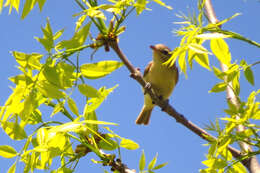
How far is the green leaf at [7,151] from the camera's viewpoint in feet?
5.48

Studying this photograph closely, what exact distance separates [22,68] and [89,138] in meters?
0.63

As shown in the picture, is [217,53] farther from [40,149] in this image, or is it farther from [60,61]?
[40,149]

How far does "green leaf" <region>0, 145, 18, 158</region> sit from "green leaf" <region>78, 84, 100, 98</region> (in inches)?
19.9

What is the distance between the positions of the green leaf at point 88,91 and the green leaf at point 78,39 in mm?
183

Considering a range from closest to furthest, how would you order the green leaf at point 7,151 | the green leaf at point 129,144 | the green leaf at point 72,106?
the green leaf at point 72,106
the green leaf at point 7,151
the green leaf at point 129,144

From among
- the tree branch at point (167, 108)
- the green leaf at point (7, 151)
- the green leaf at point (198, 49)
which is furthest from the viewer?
the tree branch at point (167, 108)

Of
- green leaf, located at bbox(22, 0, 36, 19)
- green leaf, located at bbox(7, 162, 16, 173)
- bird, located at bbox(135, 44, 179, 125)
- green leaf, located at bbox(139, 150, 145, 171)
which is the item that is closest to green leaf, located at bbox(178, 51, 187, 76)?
green leaf, located at bbox(139, 150, 145, 171)

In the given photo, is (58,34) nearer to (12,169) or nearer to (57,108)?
(57,108)

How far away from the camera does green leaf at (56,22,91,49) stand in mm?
1419

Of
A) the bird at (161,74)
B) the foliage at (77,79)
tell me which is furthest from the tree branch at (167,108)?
the bird at (161,74)

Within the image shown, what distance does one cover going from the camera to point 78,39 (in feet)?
4.71

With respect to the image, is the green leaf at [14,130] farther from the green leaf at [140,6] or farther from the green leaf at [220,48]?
the green leaf at [220,48]

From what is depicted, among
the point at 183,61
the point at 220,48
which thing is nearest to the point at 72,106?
the point at 183,61

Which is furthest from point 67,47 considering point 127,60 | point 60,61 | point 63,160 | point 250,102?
point 250,102
